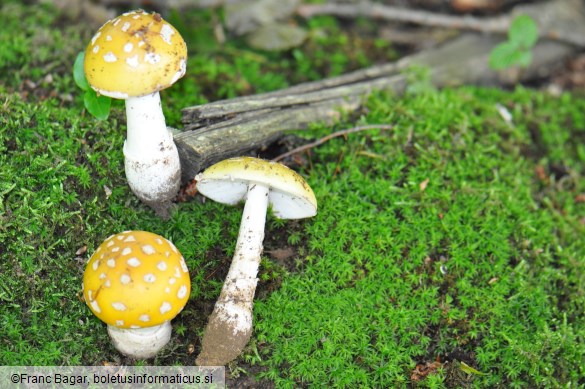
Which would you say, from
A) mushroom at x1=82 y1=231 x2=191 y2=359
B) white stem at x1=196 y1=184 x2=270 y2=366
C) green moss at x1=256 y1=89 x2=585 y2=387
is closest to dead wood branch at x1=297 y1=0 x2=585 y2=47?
green moss at x1=256 y1=89 x2=585 y2=387

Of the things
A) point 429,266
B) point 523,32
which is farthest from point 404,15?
point 429,266

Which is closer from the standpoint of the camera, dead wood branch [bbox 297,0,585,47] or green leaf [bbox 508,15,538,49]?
green leaf [bbox 508,15,538,49]

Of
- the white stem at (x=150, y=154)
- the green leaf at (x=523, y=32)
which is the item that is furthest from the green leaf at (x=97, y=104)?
the green leaf at (x=523, y=32)

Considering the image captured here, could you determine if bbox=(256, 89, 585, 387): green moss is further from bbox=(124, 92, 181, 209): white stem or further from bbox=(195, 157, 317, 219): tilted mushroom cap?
bbox=(124, 92, 181, 209): white stem

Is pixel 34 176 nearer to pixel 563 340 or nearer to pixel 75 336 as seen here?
pixel 75 336

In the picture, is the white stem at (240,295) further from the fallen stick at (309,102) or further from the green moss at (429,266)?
the fallen stick at (309,102)
